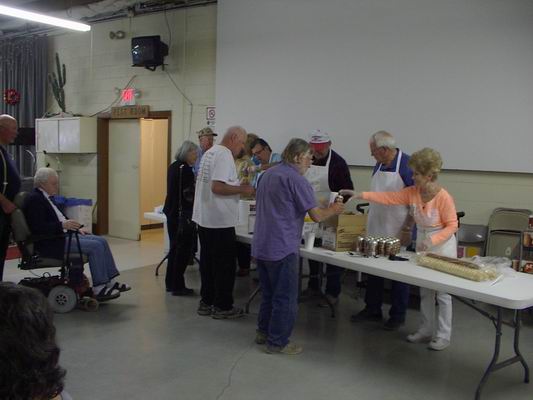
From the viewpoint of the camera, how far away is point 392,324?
399 centimetres

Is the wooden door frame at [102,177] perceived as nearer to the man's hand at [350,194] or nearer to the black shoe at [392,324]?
the man's hand at [350,194]

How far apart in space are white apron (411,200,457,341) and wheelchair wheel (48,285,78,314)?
2734mm

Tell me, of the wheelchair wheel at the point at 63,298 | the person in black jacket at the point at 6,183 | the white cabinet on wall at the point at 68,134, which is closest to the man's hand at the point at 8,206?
the person in black jacket at the point at 6,183

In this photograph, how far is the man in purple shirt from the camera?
318 cm


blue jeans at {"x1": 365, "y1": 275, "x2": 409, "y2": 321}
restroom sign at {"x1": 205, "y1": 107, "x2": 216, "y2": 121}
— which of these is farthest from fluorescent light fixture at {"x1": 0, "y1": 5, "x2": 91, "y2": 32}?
blue jeans at {"x1": 365, "y1": 275, "x2": 409, "y2": 321}

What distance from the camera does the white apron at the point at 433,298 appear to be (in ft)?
11.0

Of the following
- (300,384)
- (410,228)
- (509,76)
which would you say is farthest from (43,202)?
(509,76)

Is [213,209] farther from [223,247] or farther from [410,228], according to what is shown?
[410,228]

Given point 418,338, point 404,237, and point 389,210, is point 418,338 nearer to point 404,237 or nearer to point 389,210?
point 404,237

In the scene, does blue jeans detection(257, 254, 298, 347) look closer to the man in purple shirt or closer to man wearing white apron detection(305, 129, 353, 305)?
the man in purple shirt

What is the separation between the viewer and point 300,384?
3.02 meters

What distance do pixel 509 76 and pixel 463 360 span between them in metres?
2.61

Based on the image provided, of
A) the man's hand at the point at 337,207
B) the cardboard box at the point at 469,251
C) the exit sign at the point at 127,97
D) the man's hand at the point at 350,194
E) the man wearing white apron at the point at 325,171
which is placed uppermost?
the exit sign at the point at 127,97

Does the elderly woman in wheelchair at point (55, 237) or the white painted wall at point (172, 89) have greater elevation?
the white painted wall at point (172, 89)
